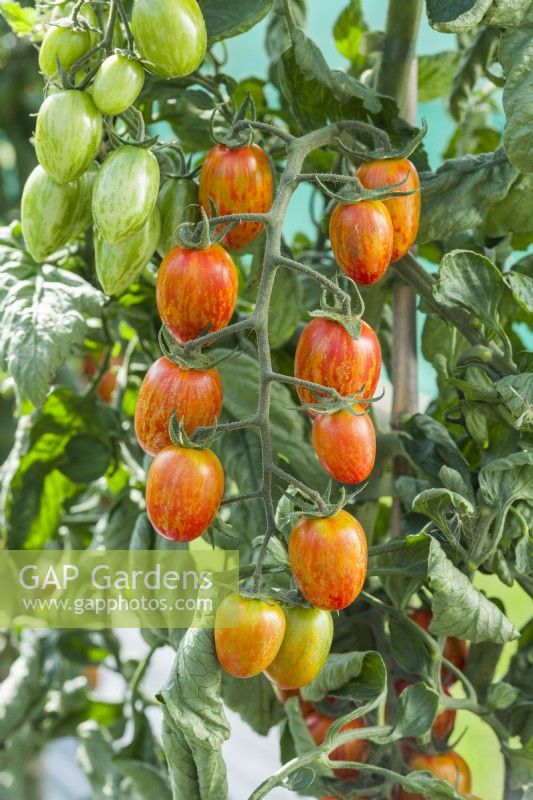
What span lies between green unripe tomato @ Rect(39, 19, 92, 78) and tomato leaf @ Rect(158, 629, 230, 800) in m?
0.29

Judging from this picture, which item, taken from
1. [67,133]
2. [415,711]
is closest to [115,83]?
[67,133]

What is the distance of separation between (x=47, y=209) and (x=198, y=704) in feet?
0.84

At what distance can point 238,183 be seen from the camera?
1.60ft

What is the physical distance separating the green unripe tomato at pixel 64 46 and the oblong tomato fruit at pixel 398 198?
148mm

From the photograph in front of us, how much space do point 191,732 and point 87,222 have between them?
26 centimetres

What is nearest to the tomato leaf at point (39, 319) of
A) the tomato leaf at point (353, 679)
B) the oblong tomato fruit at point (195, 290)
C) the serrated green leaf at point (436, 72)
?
the oblong tomato fruit at point (195, 290)

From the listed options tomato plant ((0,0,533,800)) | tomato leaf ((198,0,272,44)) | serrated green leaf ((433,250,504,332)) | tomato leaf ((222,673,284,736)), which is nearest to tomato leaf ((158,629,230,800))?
tomato plant ((0,0,533,800))

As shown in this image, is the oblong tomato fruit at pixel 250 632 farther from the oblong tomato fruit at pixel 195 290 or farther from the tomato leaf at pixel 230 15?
the tomato leaf at pixel 230 15

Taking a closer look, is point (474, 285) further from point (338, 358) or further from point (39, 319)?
point (39, 319)

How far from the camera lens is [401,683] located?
62 centimetres

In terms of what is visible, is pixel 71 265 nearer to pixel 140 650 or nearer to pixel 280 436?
pixel 280 436

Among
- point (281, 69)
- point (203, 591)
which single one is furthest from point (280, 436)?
point (281, 69)

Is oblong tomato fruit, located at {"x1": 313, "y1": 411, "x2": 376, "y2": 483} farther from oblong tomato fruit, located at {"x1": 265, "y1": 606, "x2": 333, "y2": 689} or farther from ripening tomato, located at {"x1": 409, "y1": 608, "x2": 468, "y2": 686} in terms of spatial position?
ripening tomato, located at {"x1": 409, "y1": 608, "x2": 468, "y2": 686}

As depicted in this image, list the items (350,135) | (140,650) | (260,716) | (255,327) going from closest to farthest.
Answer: (255,327), (350,135), (260,716), (140,650)
